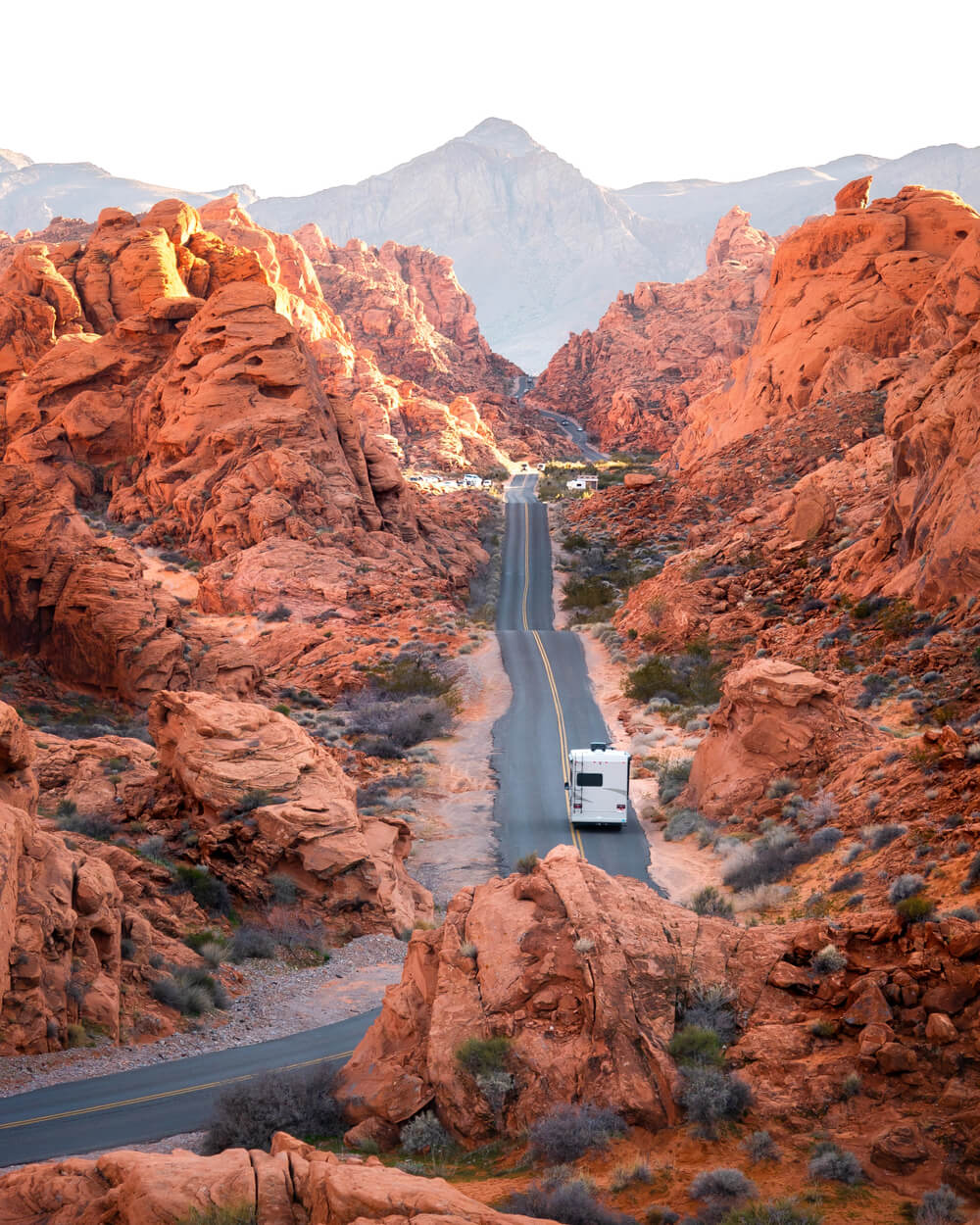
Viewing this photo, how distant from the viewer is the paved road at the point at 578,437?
395ft

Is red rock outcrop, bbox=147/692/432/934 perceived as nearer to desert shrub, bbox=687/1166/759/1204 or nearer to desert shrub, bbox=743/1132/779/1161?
desert shrub, bbox=743/1132/779/1161

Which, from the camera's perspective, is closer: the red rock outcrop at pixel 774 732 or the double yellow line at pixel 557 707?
the red rock outcrop at pixel 774 732

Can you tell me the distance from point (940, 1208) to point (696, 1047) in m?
2.88

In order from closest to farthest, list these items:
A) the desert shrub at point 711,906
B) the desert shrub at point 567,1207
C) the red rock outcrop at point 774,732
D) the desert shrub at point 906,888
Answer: the desert shrub at point 567,1207 < the desert shrub at point 906,888 < the desert shrub at point 711,906 < the red rock outcrop at point 774,732

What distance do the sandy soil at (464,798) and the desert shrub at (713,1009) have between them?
811 centimetres

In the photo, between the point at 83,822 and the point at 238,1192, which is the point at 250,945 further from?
the point at 238,1192

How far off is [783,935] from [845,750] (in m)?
12.0

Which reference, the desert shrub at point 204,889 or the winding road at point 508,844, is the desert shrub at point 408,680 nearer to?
the winding road at point 508,844

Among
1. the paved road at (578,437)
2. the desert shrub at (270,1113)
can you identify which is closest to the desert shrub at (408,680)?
the desert shrub at (270,1113)

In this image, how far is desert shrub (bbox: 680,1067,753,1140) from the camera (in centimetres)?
914

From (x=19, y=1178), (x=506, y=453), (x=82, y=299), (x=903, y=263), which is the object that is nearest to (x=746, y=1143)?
(x=19, y=1178)

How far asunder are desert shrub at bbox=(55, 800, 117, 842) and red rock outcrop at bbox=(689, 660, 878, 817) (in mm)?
13775

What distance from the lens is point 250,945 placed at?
1750cm

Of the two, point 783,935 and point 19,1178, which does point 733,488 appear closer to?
point 783,935
